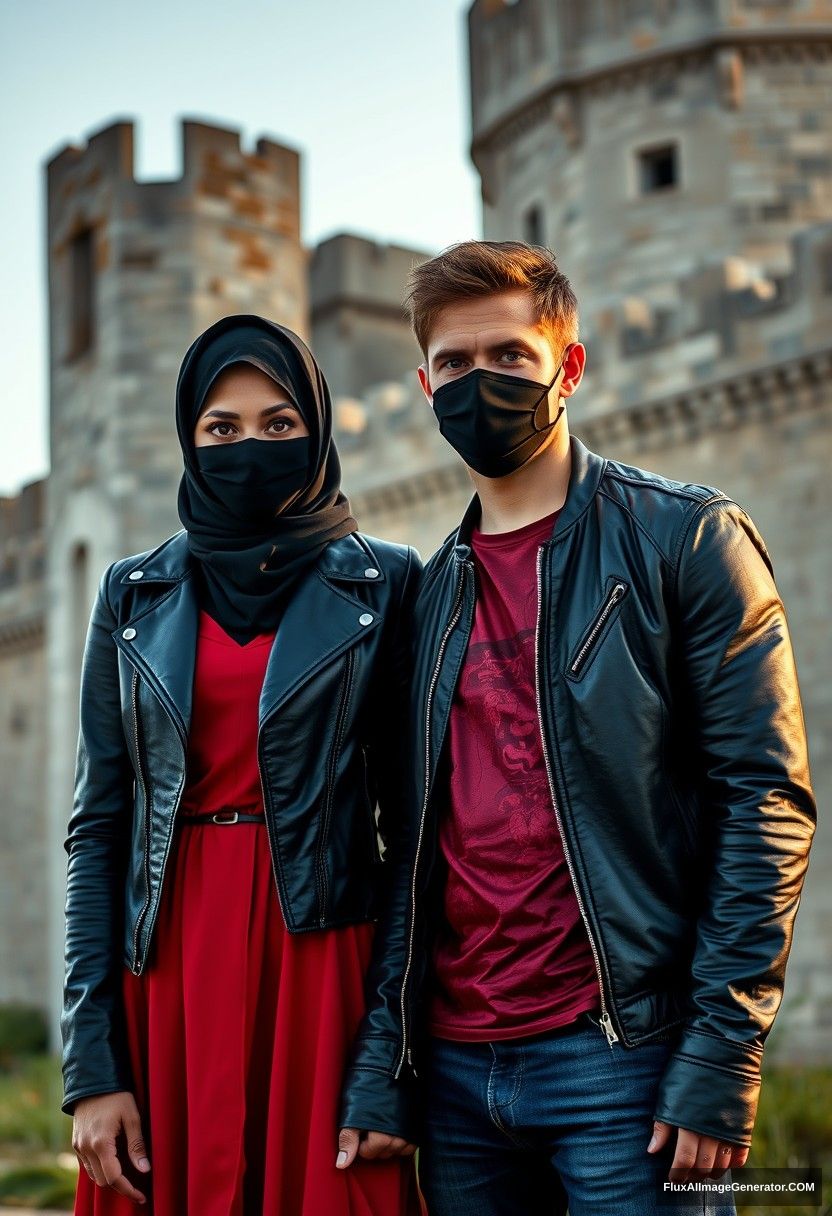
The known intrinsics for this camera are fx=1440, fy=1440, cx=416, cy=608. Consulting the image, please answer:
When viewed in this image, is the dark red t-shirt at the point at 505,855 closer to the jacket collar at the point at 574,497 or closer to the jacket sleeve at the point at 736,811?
the jacket collar at the point at 574,497

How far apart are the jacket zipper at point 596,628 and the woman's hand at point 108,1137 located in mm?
1183

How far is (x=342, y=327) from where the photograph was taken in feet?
64.8

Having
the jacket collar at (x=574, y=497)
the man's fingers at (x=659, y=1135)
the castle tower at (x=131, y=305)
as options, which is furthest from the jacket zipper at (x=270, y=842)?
the castle tower at (x=131, y=305)

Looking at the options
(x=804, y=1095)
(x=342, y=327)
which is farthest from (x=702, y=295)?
(x=342, y=327)

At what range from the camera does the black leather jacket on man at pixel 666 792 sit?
2279 millimetres

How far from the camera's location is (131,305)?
15453mm

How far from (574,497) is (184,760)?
2.92 ft

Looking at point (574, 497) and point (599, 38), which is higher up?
point (599, 38)

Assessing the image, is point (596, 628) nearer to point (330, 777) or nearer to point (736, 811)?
point (736, 811)

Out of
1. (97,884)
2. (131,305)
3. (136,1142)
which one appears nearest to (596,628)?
(97,884)

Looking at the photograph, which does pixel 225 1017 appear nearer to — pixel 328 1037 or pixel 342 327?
pixel 328 1037

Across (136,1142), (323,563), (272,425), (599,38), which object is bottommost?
(136,1142)

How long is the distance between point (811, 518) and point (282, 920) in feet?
29.3

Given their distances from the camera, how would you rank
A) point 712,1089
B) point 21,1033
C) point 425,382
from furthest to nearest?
1. point 21,1033
2. point 425,382
3. point 712,1089
